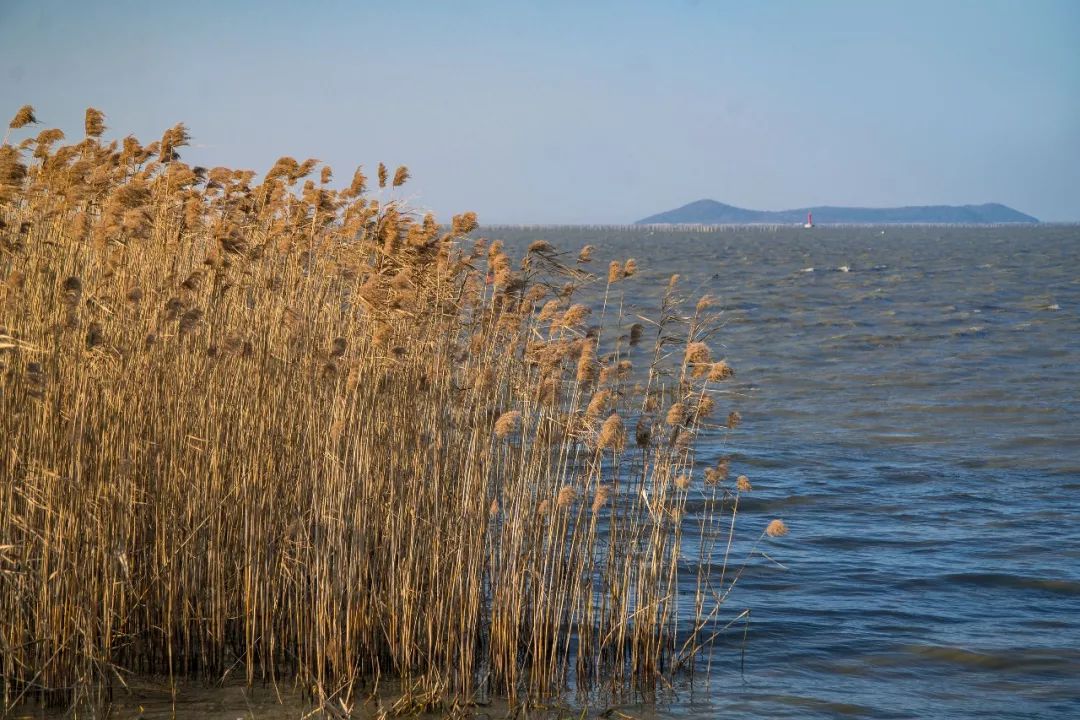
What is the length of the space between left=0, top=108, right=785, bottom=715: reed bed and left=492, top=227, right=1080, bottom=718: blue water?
33.9 inches

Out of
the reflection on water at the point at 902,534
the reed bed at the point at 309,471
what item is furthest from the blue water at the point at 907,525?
the reed bed at the point at 309,471

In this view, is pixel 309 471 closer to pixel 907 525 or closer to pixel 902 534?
pixel 902 534

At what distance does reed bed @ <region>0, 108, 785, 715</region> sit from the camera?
203 inches

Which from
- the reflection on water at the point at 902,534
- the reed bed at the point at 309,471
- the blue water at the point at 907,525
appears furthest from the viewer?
the blue water at the point at 907,525

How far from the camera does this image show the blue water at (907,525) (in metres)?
6.59

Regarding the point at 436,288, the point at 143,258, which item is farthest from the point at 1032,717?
the point at 143,258

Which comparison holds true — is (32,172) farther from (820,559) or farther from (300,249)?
(820,559)

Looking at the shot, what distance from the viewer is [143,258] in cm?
625

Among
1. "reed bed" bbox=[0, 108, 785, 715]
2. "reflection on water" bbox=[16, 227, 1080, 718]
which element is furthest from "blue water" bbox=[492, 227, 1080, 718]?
"reed bed" bbox=[0, 108, 785, 715]

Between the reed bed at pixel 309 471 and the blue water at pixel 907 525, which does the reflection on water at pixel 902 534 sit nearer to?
the blue water at pixel 907 525

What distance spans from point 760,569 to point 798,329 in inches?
764

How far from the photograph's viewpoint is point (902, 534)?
995 cm

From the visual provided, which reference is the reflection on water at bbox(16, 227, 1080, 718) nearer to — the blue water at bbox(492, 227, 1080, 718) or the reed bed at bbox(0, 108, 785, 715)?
the blue water at bbox(492, 227, 1080, 718)

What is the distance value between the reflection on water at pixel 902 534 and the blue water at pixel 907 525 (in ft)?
0.07
